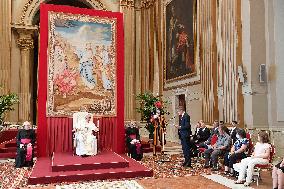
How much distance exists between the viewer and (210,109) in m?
12.3

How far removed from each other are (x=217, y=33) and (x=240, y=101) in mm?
2682

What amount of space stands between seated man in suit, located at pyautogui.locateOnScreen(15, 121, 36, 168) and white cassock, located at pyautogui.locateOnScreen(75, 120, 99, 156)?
126cm

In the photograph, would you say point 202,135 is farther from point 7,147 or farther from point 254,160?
point 7,147

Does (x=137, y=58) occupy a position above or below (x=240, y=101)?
above

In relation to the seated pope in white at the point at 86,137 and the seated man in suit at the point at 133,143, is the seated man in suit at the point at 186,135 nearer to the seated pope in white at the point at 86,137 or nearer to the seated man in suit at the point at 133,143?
the seated man in suit at the point at 133,143

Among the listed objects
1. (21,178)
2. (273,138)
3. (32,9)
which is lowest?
(21,178)

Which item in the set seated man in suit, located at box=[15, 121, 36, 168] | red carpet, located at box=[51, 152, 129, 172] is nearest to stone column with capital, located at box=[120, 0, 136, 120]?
seated man in suit, located at box=[15, 121, 36, 168]

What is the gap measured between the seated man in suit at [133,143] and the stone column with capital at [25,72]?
24.2 feet

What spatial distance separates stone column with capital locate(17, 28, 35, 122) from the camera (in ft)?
55.0

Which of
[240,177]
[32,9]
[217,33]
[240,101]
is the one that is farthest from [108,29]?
[32,9]

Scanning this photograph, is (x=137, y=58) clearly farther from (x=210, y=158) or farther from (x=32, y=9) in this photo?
(x=210, y=158)

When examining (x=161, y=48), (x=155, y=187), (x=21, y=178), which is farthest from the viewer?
(x=161, y=48)

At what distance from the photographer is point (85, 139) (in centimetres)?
975

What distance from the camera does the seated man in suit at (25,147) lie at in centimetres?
963
